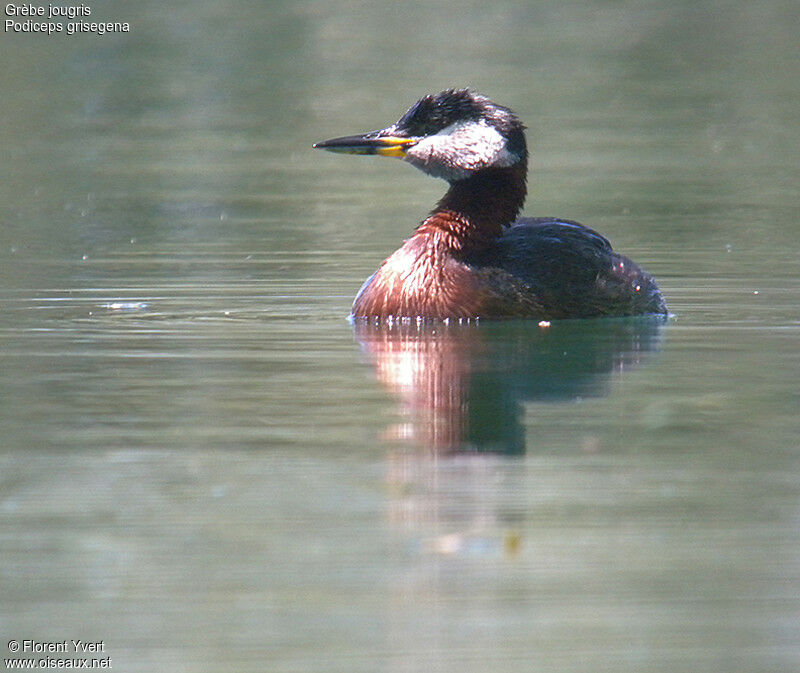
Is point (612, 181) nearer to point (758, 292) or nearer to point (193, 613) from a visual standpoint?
point (758, 292)

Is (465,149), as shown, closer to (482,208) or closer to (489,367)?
(482,208)

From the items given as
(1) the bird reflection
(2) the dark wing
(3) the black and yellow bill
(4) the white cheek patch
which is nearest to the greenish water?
(1) the bird reflection

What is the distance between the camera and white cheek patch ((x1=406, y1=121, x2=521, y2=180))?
1109 cm

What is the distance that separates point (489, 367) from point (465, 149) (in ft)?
7.10

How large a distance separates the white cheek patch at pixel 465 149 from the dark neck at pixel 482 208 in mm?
78

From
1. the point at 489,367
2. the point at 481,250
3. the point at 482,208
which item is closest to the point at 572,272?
the point at 481,250

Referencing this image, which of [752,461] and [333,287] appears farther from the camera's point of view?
[333,287]

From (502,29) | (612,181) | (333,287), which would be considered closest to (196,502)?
(333,287)

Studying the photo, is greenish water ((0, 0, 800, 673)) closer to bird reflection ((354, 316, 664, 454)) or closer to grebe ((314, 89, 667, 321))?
bird reflection ((354, 316, 664, 454))

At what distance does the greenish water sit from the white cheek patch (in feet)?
3.62

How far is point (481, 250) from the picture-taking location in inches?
439

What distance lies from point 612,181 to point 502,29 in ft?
53.8

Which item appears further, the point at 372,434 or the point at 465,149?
the point at 465,149

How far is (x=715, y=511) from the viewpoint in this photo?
251 inches
